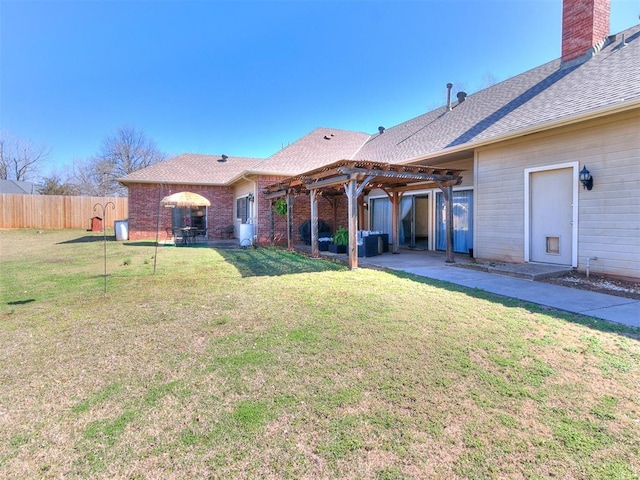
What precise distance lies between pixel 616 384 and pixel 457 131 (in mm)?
9109

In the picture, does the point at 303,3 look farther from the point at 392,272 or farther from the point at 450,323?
the point at 450,323

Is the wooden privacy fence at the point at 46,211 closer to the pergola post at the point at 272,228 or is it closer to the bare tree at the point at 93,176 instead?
the pergola post at the point at 272,228

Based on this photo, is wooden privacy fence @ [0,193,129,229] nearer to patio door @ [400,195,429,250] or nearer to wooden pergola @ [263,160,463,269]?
wooden pergola @ [263,160,463,269]

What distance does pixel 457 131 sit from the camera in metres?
10.4

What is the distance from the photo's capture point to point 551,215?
7516mm

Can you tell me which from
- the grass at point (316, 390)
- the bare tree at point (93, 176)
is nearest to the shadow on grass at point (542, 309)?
the grass at point (316, 390)

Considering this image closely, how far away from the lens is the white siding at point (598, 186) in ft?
19.9

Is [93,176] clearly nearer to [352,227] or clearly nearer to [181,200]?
[181,200]

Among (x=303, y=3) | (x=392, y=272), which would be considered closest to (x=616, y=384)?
(x=392, y=272)

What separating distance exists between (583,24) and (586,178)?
5053mm

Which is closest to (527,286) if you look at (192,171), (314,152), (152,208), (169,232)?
(314,152)

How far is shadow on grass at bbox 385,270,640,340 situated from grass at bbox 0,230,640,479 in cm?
4

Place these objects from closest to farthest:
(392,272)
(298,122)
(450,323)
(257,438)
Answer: (257,438) < (450,323) < (392,272) < (298,122)

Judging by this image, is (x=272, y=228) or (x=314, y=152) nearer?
(x=272, y=228)
